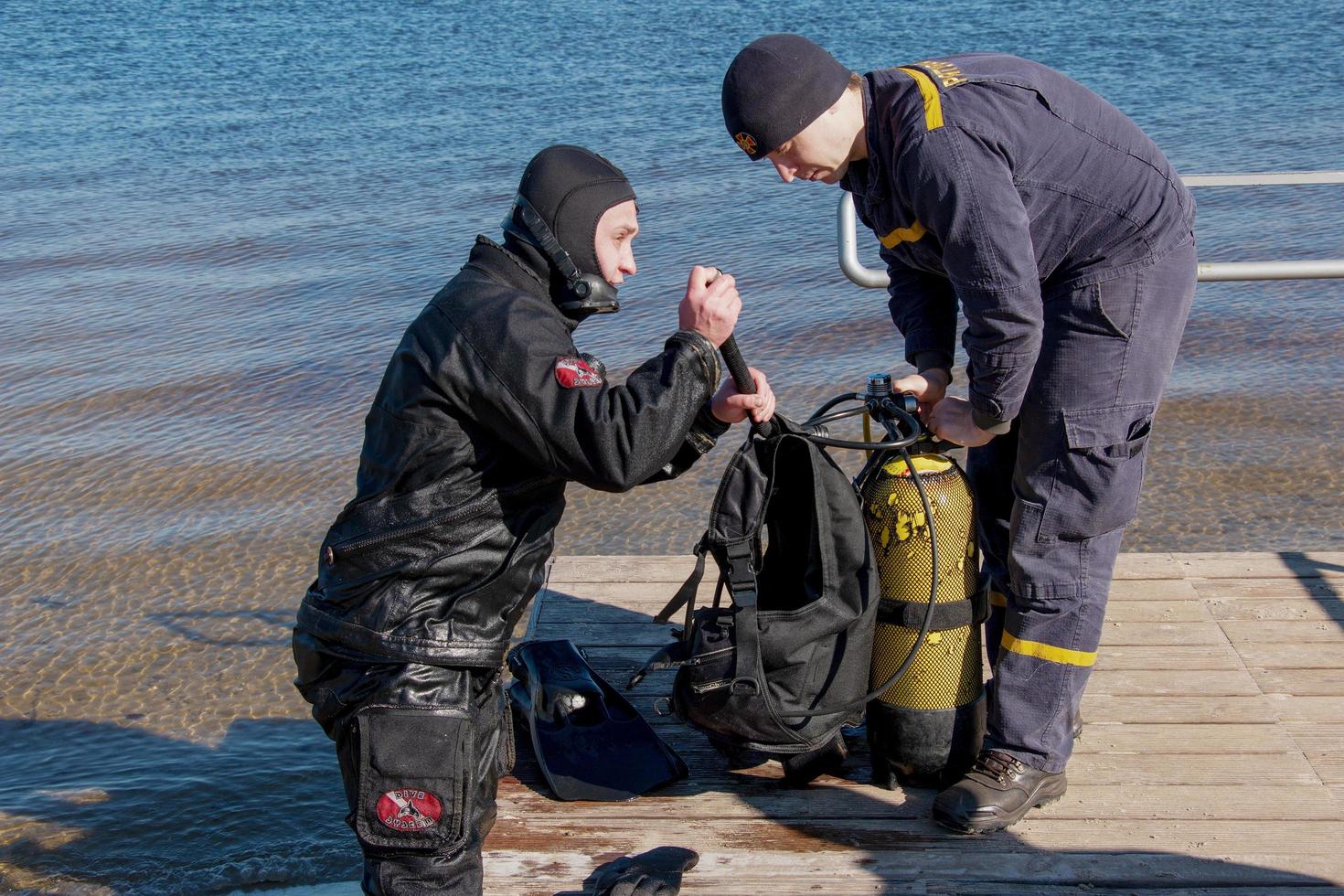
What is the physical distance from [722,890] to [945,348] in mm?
1475

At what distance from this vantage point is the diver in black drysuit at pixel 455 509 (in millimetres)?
2428

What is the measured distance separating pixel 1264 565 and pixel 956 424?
5.82 ft

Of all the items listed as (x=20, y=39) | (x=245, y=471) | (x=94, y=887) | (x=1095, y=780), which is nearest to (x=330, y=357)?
(x=245, y=471)

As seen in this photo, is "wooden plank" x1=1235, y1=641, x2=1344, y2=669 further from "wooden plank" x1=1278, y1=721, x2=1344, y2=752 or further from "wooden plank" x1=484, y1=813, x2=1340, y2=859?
"wooden plank" x1=484, y1=813, x2=1340, y2=859

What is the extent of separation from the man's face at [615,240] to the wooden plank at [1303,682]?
217 centimetres

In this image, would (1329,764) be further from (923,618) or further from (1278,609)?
(923,618)

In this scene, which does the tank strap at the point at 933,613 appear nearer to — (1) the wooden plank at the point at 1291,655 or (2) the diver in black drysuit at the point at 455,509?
(2) the diver in black drysuit at the point at 455,509

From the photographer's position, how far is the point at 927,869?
284 centimetres

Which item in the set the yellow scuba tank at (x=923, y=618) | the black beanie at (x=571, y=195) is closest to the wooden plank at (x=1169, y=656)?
the yellow scuba tank at (x=923, y=618)

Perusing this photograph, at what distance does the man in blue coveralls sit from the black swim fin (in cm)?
74

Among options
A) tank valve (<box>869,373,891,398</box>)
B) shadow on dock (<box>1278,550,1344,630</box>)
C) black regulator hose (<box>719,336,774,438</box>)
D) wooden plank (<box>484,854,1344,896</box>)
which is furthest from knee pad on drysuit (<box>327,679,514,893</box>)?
shadow on dock (<box>1278,550,1344,630</box>)

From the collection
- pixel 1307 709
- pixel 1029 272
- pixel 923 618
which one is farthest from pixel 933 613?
pixel 1307 709

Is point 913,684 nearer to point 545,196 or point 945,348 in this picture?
point 945,348

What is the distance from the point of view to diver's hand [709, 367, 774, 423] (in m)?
2.73
